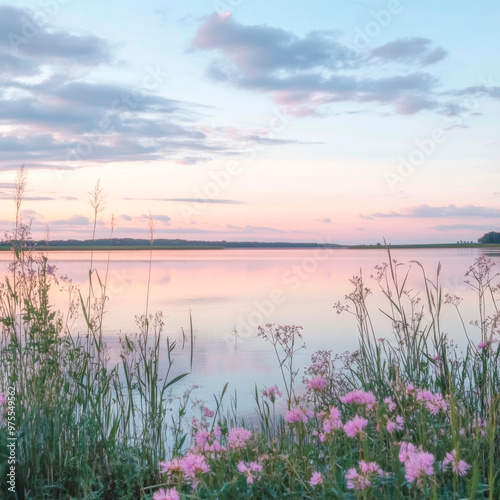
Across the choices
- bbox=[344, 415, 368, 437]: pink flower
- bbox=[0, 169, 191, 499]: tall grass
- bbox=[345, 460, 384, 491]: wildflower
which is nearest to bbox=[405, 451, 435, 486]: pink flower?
bbox=[345, 460, 384, 491]: wildflower

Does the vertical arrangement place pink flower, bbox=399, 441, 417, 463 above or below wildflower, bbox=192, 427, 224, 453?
above

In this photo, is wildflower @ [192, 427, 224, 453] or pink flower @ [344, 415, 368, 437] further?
wildflower @ [192, 427, 224, 453]

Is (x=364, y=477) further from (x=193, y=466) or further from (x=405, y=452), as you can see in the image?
(x=193, y=466)

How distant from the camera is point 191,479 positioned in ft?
7.41

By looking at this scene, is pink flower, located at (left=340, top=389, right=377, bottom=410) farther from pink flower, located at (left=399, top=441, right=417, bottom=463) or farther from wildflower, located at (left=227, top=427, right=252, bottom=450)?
wildflower, located at (left=227, top=427, right=252, bottom=450)

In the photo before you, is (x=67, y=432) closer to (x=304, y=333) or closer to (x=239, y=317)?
(x=304, y=333)

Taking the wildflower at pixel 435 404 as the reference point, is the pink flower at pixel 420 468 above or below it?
above

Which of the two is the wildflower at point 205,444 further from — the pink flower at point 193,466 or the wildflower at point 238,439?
the pink flower at point 193,466

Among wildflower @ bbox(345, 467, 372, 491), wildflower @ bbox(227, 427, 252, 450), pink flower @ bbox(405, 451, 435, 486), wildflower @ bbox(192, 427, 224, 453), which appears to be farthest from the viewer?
wildflower @ bbox(227, 427, 252, 450)

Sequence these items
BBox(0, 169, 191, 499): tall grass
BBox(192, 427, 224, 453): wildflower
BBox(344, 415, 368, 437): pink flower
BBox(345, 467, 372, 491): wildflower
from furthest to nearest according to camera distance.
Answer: BBox(0, 169, 191, 499): tall grass
BBox(192, 427, 224, 453): wildflower
BBox(344, 415, 368, 437): pink flower
BBox(345, 467, 372, 491): wildflower

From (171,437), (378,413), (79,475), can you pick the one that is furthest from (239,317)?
(378,413)

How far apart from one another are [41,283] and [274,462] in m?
2.12

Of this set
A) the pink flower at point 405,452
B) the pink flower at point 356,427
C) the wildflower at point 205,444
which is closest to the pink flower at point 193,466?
the wildflower at point 205,444

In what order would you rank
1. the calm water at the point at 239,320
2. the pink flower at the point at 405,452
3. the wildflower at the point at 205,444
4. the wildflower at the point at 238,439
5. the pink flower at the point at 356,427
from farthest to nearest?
the calm water at the point at 239,320 < the wildflower at the point at 238,439 < the wildflower at the point at 205,444 < the pink flower at the point at 356,427 < the pink flower at the point at 405,452
